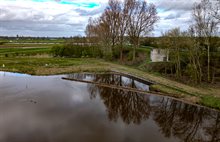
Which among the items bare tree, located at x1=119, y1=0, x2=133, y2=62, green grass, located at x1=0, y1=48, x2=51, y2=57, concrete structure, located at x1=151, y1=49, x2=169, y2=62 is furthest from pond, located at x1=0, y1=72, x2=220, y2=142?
green grass, located at x1=0, y1=48, x2=51, y2=57

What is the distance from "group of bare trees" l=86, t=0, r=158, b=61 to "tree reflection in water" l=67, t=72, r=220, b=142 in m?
20.5

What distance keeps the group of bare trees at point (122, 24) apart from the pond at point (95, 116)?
61.9ft

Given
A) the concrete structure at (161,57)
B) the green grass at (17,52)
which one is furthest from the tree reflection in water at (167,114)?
the green grass at (17,52)

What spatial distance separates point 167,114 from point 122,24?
28.0 metres

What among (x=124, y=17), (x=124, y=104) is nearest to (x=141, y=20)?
(x=124, y=17)

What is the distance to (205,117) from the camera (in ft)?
53.0

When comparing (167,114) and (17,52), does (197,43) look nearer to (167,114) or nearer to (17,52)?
(167,114)

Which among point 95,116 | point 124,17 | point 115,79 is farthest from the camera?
point 124,17

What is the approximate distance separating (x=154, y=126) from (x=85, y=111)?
16.1 ft

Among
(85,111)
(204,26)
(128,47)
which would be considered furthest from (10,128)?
(128,47)

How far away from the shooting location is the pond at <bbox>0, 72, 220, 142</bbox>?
12531mm

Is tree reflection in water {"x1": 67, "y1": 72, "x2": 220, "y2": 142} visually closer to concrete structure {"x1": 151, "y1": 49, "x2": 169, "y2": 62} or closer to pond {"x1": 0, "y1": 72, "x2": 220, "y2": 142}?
pond {"x1": 0, "y1": 72, "x2": 220, "y2": 142}

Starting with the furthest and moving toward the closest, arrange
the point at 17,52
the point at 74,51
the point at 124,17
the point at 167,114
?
the point at 17,52 < the point at 74,51 < the point at 124,17 < the point at 167,114

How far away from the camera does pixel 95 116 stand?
1553cm
